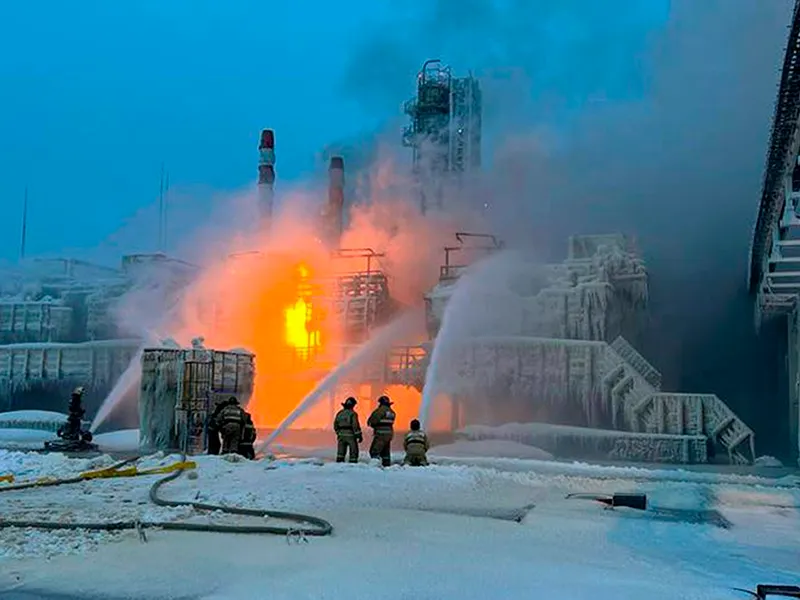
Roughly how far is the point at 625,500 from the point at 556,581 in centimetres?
544

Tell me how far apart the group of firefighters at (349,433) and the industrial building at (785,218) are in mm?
10054

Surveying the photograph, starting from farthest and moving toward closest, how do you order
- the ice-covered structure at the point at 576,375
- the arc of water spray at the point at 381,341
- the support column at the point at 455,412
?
the support column at the point at 455,412, the arc of water spray at the point at 381,341, the ice-covered structure at the point at 576,375

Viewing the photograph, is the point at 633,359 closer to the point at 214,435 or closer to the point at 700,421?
the point at 700,421

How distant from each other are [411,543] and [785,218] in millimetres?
13975

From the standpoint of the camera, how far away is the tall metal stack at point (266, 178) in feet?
183

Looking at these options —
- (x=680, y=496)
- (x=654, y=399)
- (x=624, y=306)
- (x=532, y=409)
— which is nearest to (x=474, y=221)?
(x=624, y=306)

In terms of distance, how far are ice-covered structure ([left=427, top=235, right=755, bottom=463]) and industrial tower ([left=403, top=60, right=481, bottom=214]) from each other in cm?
2237

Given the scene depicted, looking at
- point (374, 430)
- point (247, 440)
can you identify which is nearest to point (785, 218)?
point (374, 430)

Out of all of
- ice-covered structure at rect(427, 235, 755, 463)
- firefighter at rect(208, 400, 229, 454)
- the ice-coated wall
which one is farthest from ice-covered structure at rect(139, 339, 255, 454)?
ice-covered structure at rect(427, 235, 755, 463)

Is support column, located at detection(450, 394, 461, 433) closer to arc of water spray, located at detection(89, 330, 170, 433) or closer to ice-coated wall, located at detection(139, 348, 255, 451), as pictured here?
ice-coated wall, located at detection(139, 348, 255, 451)

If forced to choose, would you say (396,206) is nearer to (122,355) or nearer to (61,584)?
(122,355)

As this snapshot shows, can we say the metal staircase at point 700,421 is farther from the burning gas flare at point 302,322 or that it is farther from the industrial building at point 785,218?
the burning gas flare at point 302,322

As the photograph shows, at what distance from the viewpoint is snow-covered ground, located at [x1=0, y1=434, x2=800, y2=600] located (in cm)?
706

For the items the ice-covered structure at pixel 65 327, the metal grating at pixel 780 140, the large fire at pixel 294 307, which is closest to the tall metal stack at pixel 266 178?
the large fire at pixel 294 307
